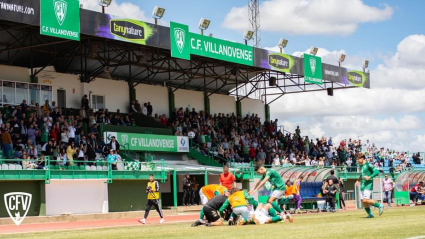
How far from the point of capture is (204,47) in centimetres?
4041

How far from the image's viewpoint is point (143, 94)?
48.8 meters

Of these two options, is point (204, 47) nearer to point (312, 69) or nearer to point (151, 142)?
point (151, 142)

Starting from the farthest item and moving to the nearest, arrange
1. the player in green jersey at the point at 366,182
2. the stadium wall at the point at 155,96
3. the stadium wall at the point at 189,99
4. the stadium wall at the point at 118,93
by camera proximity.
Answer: the stadium wall at the point at 189,99, the stadium wall at the point at 155,96, the stadium wall at the point at 118,93, the player in green jersey at the point at 366,182

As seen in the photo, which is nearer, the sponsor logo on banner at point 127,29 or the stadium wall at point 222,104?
the sponsor logo on banner at point 127,29

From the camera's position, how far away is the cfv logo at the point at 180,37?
38.2m

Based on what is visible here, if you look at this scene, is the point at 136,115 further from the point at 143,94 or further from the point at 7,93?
the point at 7,93

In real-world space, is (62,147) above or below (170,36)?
below

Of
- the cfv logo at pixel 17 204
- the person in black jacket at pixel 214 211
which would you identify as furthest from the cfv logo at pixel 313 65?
the person in black jacket at pixel 214 211

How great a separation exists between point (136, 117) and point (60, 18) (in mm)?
13983

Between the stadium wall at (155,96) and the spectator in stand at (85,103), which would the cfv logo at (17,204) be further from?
the stadium wall at (155,96)

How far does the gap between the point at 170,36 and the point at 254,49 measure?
8.29 metres

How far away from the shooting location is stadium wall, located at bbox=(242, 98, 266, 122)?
2293 inches

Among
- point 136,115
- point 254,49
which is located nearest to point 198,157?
point 136,115

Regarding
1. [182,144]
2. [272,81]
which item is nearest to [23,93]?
[182,144]
